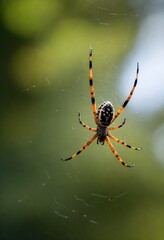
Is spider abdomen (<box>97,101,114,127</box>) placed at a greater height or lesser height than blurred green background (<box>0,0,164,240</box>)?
lesser

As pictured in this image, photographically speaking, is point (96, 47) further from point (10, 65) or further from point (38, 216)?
point (38, 216)

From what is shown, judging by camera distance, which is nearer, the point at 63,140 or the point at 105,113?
the point at 105,113

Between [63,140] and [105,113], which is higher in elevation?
[63,140]

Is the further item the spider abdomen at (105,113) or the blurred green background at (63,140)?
the blurred green background at (63,140)

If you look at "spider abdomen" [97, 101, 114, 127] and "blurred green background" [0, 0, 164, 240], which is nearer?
"spider abdomen" [97, 101, 114, 127]
